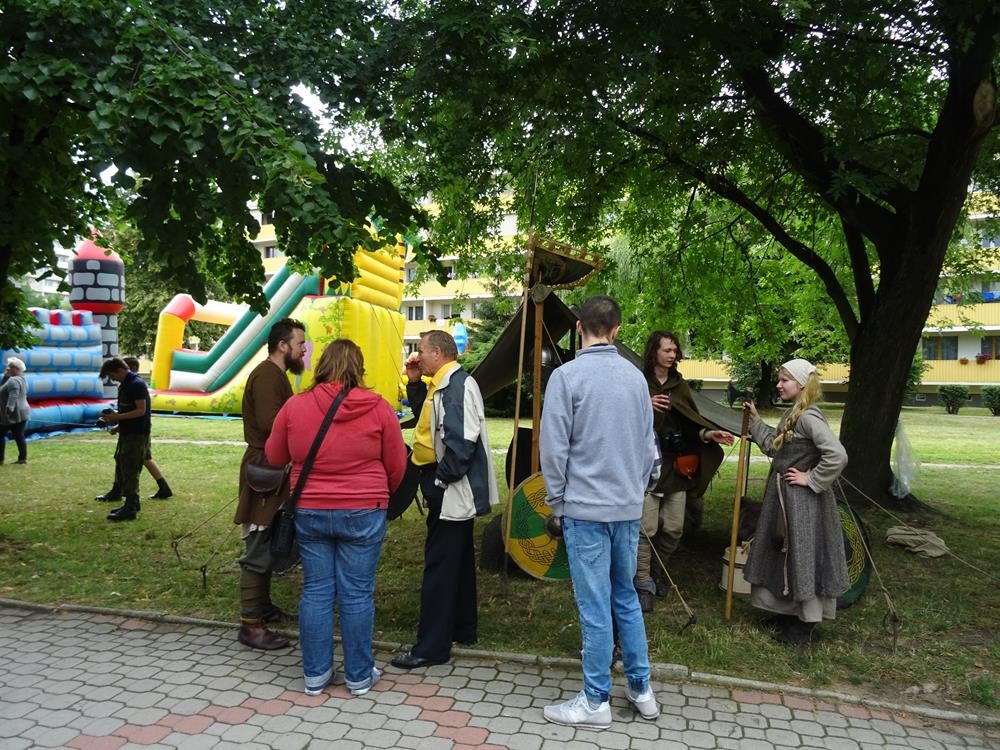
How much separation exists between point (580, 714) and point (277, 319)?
60.2 ft

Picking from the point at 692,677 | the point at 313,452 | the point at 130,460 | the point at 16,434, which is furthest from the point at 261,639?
the point at 16,434

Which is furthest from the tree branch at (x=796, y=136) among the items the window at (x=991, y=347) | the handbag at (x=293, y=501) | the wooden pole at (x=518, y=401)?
the window at (x=991, y=347)

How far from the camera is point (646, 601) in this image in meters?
5.21

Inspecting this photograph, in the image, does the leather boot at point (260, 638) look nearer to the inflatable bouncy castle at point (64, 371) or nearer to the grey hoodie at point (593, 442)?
the grey hoodie at point (593, 442)

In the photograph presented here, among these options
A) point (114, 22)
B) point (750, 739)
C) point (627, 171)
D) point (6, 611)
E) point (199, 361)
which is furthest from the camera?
point (199, 361)

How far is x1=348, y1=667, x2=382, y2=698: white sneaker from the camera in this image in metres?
3.91

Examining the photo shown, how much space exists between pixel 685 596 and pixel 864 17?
14.4ft

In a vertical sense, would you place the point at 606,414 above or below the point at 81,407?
above

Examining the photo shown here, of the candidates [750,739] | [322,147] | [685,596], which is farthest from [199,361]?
[750,739]

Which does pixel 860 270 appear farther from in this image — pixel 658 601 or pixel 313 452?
pixel 313 452

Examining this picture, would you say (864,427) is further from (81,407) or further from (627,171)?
(81,407)

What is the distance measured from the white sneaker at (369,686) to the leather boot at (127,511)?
544 centimetres

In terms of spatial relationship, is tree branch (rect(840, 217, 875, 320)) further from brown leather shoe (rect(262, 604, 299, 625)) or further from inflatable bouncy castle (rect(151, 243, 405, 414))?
inflatable bouncy castle (rect(151, 243, 405, 414))

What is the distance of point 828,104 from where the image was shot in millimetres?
6785
